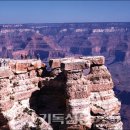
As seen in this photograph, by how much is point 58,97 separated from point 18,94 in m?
2.51

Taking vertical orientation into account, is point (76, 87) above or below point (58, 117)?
above

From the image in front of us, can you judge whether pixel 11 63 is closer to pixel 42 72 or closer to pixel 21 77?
pixel 21 77

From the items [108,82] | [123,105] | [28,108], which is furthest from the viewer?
[123,105]

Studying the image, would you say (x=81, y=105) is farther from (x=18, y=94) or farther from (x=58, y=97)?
(x=18, y=94)

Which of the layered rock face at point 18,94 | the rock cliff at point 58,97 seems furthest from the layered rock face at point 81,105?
the layered rock face at point 18,94

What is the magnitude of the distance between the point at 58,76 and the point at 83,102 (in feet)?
8.58

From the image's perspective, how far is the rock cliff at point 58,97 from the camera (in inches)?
777

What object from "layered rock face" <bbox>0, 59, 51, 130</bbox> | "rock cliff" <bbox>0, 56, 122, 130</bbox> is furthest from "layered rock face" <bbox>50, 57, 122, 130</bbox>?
"layered rock face" <bbox>0, 59, 51, 130</bbox>

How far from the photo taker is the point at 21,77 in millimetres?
21266

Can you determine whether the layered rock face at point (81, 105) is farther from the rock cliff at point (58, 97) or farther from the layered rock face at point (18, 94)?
the layered rock face at point (18, 94)

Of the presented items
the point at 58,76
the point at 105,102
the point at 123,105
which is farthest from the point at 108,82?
the point at 123,105

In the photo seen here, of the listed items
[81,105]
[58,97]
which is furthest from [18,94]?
[81,105]

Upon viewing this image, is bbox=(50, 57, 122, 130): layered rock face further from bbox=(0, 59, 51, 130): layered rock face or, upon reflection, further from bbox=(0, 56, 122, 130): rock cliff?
bbox=(0, 59, 51, 130): layered rock face

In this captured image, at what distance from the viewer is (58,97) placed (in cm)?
2209
